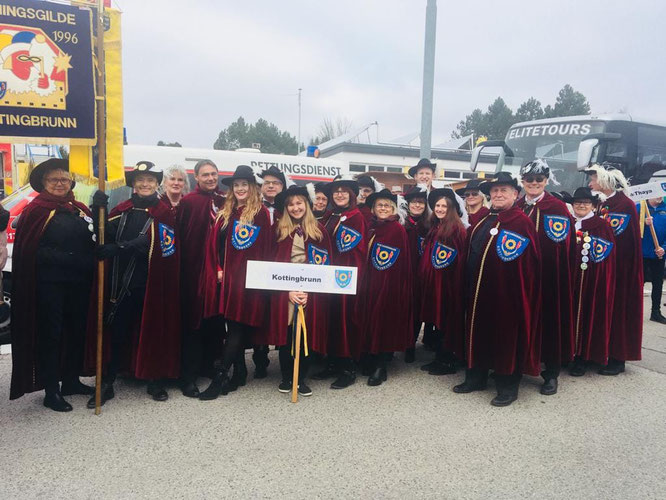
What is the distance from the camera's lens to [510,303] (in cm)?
411

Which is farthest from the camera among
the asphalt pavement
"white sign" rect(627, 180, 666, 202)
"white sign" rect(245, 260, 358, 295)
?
"white sign" rect(627, 180, 666, 202)

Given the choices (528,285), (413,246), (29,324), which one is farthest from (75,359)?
(528,285)

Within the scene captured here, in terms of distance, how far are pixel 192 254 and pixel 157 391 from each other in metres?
1.19

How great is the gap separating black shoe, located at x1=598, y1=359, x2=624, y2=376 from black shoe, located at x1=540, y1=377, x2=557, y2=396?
81cm

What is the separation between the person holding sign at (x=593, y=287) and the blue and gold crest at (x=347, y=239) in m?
2.11

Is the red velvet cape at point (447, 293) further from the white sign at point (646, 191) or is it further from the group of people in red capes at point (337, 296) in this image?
the white sign at point (646, 191)

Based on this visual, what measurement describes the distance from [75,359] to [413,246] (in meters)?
3.27

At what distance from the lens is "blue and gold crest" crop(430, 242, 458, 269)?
4820mm

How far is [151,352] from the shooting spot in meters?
4.20

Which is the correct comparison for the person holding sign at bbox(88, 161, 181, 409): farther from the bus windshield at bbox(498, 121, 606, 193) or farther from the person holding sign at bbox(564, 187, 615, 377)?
the bus windshield at bbox(498, 121, 606, 193)

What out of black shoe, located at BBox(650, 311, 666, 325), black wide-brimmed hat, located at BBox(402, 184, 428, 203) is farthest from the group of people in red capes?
black shoe, located at BBox(650, 311, 666, 325)

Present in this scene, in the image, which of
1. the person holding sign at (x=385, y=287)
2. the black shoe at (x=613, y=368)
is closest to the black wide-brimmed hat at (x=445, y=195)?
the person holding sign at (x=385, y=287)

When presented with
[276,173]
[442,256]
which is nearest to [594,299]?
[442,256]

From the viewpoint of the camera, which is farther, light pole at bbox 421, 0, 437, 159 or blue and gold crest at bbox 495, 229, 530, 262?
light pole at bbox 421, 0, 437, 159
